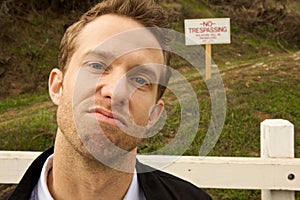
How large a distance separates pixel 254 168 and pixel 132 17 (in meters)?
0.93

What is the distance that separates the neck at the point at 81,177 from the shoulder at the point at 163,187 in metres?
0.09

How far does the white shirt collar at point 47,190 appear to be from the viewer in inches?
56.2

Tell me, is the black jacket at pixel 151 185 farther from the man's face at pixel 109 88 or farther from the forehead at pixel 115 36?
the forehead at pixel 115 36

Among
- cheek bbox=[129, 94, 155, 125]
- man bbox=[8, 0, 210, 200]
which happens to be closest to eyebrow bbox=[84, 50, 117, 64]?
man bbox=[8, 0, 210, 200]

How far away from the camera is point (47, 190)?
143 cm

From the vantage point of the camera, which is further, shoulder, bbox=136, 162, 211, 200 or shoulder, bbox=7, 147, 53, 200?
shoulder, bbox=136, 162, 211, 200

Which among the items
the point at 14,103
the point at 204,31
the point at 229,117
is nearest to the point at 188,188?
the point at 229,117

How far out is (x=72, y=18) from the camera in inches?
441

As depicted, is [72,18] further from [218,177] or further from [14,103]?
[218,177]

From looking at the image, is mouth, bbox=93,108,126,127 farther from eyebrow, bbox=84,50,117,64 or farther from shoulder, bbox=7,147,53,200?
shoulder, bbox=7,147,53,200

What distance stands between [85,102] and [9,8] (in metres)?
9.97

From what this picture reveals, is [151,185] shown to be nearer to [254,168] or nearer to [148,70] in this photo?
[148,70]

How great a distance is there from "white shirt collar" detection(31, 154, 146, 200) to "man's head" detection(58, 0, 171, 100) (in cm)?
27

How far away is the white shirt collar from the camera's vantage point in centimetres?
143
